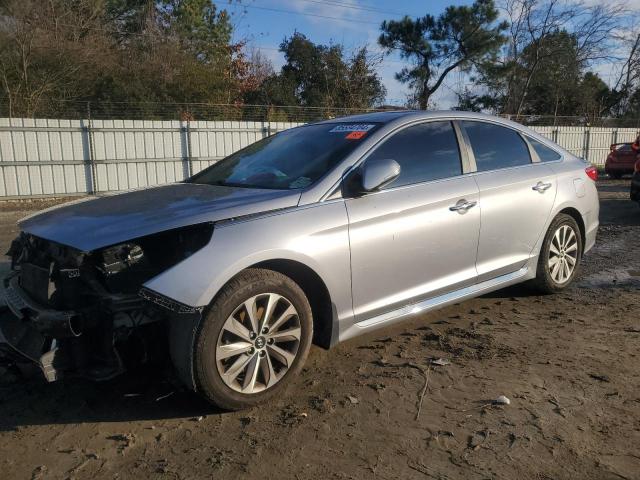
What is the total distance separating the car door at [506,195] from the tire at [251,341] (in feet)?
5.68

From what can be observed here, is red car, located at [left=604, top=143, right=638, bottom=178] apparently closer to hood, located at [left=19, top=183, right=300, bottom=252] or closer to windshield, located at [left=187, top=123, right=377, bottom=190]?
windshield, located at [left=187, top=123, right=377, bottom=190]

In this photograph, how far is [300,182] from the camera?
11.8 ft

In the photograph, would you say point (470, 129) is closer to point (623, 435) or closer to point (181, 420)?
point (623, 435)

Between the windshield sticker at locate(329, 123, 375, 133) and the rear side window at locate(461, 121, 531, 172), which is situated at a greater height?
the windshield sticker at locate(329, 123, 375, 133)

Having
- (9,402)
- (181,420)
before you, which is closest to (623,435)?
(181,420)

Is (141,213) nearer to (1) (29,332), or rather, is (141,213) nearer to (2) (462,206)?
(1) (29,332)

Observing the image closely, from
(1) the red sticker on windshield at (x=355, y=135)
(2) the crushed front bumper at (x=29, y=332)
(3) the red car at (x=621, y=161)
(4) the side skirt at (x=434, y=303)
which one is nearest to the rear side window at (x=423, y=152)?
(1) the red sticker on windshield at (x=355, y=135)

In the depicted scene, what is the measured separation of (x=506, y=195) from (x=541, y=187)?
0.53 meters

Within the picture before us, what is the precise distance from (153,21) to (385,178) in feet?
82.1

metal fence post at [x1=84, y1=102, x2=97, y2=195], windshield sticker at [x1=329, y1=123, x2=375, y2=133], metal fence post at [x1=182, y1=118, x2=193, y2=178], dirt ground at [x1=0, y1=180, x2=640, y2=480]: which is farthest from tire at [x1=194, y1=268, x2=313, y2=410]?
metal fence post at [x1=182, y1=118, x2=193, y2=178]

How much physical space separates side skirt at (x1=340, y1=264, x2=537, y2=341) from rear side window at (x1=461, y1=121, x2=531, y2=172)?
889 millimetres

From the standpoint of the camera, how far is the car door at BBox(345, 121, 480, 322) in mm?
3532

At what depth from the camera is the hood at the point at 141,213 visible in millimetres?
2912

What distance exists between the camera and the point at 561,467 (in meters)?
2.57
